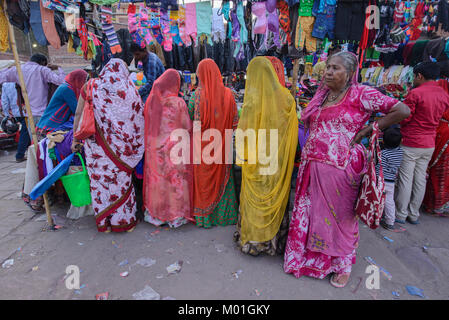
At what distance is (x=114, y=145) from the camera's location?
2.62 meters

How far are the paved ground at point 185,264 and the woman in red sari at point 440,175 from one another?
333 millimetres

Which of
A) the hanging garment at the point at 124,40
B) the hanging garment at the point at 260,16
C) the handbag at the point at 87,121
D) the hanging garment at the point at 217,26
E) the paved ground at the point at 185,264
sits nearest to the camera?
the paved ground at the point at 185,264

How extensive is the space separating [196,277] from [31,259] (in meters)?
1.66

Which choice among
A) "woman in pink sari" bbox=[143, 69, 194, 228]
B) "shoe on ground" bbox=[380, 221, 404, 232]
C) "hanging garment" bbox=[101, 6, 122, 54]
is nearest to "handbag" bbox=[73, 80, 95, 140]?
"woman in pink sari" bbox=[143, 69, 194, 228]

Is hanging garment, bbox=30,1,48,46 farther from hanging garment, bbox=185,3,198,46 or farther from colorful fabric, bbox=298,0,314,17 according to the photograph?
colorful fabric, bbox=298,0,314,17

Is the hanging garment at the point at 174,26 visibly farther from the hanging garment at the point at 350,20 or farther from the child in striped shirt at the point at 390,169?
the child in striped shirt at the point at 390,169

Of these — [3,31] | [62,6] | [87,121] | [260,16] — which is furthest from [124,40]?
[87,121]

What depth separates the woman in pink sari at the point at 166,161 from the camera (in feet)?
8.85

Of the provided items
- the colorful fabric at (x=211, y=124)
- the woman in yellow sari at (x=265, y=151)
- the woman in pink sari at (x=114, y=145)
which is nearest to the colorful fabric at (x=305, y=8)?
the colorful fabric at (x=211, y=124)

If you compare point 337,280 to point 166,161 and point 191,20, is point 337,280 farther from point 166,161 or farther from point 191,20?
point 191,20

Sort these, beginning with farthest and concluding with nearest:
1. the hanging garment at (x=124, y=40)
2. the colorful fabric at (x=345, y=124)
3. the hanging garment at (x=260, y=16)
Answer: the hanging garment at (x=124, y=40)
the hanging garment at (x=260, y=16)
the colorful fabric at (x=345, y=124)

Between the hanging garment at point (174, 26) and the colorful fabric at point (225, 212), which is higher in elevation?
the hanging garment at point (174, 26)

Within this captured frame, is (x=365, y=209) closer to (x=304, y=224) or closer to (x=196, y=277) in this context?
(x=304, y=224)

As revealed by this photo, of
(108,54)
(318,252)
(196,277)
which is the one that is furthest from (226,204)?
(108,54)
